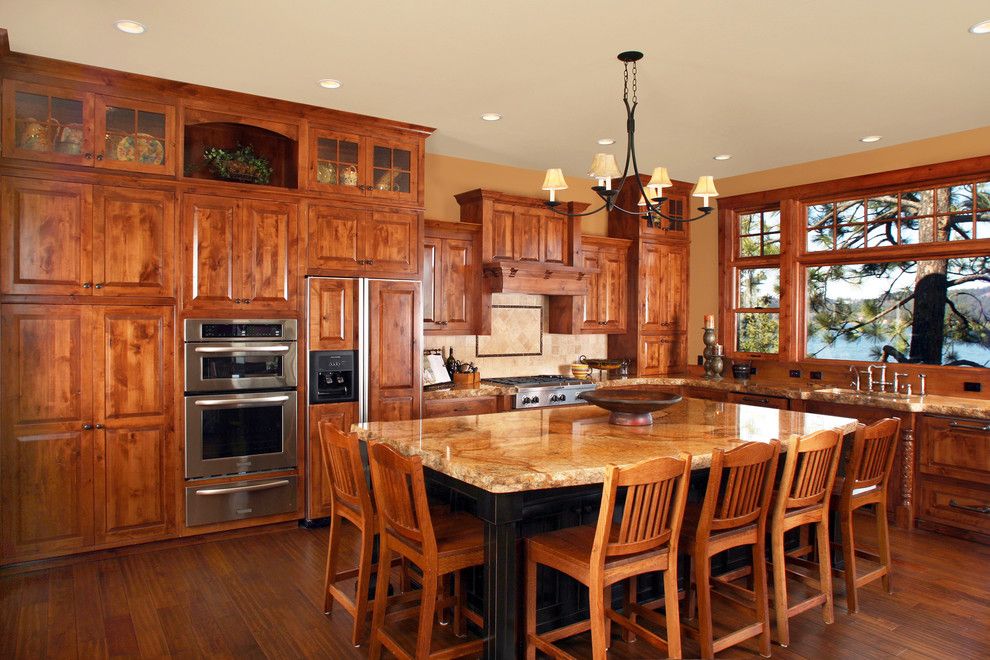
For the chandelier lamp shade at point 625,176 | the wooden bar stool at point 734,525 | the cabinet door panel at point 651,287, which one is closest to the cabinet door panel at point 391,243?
the chandelier lamp shade at point 625,176

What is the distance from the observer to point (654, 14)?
323cm

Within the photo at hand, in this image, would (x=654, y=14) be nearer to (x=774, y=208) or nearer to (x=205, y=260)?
Answer: (x=205, y=260)

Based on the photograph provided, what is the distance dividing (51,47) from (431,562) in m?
3.40

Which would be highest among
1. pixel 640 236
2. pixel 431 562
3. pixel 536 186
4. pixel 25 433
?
pixel 536 186

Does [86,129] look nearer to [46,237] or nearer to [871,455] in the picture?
[46,237]

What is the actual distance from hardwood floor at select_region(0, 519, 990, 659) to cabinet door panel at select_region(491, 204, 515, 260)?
2.93 metres

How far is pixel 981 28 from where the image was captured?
11.1 feet

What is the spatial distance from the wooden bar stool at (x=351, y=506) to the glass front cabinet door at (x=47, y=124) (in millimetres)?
2375

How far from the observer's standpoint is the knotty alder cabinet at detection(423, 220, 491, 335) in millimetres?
5723

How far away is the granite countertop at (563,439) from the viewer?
2.54 metres

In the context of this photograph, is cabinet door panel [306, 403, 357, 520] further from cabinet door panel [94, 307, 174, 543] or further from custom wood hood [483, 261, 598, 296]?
custom wood hood [483, 261, 598, 296]

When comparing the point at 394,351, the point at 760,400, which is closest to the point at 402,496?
the point at 394,351

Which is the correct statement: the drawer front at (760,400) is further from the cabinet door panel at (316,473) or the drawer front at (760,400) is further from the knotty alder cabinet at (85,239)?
the knotty alder cabinet at (85,239)

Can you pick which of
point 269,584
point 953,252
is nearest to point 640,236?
point 953,252
